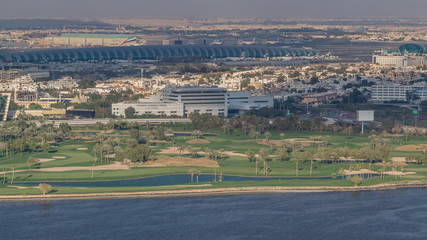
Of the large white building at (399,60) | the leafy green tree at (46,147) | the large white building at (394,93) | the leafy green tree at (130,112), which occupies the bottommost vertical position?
the leafy green tree at (46,147)

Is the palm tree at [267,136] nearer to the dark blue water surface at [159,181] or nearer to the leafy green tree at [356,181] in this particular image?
the dark blue water surface at [159,181]

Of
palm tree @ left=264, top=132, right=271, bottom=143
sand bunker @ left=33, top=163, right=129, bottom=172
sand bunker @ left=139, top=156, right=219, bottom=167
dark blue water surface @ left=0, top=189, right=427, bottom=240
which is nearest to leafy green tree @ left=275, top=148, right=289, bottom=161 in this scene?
sand bunker @ left=139, top=156, right=219, bottom=167

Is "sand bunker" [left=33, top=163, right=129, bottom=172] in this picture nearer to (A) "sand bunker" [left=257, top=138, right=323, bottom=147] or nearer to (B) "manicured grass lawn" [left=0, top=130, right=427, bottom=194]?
(B) "manicured grass lawn" [left=0, top=130, right=427, bottom=194]

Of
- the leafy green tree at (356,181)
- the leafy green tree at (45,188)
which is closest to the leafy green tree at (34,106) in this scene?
the leafy green tree at (45,188)

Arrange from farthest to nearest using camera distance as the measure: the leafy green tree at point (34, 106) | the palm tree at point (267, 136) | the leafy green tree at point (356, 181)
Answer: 1. the leafy green tree at point (34, 106)
2. the palm tree at point (267, 136)
3. the leafy green tree at point (356, 181)

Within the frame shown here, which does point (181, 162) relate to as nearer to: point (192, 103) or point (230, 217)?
point (230, 217)

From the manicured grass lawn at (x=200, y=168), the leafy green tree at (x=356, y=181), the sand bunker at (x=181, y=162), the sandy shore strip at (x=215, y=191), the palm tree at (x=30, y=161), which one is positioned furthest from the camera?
the sand bunker at (x=181, y=162)
